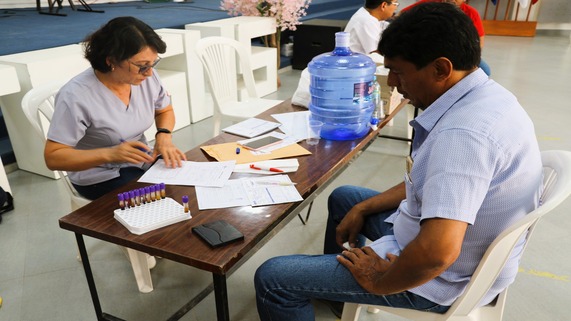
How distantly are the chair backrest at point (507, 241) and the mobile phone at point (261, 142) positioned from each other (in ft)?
2.82

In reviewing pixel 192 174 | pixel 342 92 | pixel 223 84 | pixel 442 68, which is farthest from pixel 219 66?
pixel 442 68

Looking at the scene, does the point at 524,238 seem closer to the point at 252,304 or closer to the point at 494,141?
the point at 494,141

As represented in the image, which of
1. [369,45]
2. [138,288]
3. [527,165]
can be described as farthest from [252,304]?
[369,45]

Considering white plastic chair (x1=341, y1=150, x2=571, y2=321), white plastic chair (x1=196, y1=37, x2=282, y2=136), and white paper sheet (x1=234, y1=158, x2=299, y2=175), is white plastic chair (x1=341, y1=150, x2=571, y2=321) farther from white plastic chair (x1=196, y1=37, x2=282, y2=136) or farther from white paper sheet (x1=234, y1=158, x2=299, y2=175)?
white plastic chair (x1=196, y1=37, x2=282, y2=136)

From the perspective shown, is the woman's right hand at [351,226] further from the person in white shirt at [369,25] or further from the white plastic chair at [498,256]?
the person in white shirt at [369,25]

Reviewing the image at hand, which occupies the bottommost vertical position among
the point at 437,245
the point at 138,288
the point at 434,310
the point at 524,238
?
the point at 138,288

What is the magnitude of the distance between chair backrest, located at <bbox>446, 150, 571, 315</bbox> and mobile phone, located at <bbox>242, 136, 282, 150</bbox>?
2.82ft

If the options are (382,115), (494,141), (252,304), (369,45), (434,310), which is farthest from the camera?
(369,45)

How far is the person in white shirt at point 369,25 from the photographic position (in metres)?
3.04

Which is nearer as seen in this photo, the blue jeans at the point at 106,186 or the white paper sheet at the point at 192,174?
the white paper sheet at the point at 192,174

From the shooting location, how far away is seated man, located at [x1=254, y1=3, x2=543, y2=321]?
0.86 metres

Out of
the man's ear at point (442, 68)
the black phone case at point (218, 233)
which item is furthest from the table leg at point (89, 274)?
the man's ear at point (442, 68)

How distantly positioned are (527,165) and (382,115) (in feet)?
3.60

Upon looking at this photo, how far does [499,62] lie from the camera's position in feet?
20.0
